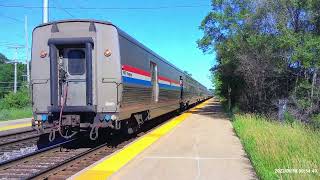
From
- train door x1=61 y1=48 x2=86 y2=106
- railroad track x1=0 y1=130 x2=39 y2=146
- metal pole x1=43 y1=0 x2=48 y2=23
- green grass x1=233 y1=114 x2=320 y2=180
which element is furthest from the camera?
metal pole x1=43 y1=0 x2=48 y2=23

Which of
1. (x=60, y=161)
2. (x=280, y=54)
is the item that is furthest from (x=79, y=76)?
(x=280, y=54)

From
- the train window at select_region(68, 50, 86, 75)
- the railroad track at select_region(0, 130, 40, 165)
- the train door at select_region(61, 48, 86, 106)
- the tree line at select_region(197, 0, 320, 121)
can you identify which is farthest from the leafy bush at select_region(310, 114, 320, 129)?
the railroad track at select_region(0, 130, 40, 165)

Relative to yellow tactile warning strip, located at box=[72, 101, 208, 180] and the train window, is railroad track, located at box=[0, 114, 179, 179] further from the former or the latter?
the train window

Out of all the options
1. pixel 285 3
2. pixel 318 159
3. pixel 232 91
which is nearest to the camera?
pixel 318 159

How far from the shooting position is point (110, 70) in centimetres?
1216

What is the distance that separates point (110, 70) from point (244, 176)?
16.1 ft

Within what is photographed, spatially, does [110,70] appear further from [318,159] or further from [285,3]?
[285,3]

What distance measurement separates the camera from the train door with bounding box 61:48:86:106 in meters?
12.4

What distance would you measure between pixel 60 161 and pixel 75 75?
2.39m

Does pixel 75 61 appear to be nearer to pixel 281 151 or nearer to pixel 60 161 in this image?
pixel 60 161

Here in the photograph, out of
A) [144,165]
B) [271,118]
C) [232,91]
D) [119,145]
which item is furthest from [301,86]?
[232,91]

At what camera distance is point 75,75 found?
12.5m

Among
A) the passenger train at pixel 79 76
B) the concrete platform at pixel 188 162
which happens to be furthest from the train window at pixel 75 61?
the concrete platform at pixel 188 162

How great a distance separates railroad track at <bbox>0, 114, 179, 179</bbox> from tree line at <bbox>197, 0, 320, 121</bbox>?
24.1 ft
